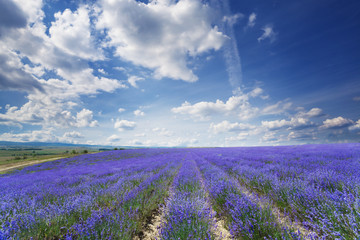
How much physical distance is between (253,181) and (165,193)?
9.20 ft

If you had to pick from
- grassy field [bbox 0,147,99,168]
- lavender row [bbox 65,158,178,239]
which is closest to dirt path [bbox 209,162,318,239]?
lavender row [bbox 65,158,178,239]

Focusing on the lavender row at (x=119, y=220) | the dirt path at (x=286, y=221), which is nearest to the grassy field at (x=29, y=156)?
the lavender row at (x=119, y=220)

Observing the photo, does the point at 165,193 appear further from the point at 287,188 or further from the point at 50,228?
the point at 287,188

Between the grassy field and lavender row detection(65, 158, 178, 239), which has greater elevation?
lavender row detection(65, 158, 178, 239)

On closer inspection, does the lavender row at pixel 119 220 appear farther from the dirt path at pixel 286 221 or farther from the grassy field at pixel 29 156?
the grassy field at pixel 29 156

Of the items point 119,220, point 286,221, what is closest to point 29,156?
point 119,220

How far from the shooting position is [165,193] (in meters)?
4.59

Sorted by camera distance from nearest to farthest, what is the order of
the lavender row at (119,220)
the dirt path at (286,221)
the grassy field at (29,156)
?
the dirt path at (286,221), the lavender row at (119,220), the grassy field at (29,156)

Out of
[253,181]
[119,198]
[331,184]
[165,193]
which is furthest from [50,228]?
[331,184]

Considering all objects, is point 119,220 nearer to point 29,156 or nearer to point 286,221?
point 286,221

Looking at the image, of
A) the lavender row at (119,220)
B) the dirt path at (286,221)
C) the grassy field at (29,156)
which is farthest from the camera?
the grassy field at (29,156)

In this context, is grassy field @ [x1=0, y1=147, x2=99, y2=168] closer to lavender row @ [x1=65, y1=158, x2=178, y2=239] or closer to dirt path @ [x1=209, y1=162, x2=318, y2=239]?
lavender row @ [x1=65, y1=158, x2=178, y2=239]

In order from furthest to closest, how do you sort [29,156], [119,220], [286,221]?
1. [29,156]
2. [119,220]
3. [286,221]

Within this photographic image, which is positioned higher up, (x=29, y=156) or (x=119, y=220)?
(x=119, y=220)
